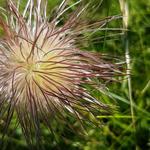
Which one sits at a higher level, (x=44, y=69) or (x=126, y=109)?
(x=44, y=69)

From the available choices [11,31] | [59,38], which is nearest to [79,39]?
[59,38]

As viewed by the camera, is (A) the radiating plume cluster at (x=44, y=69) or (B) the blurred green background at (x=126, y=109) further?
(B) the blurred green background at (x=126, y=109)

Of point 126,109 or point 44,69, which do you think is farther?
point 126,109

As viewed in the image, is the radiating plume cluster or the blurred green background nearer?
the radiating plume cluster
